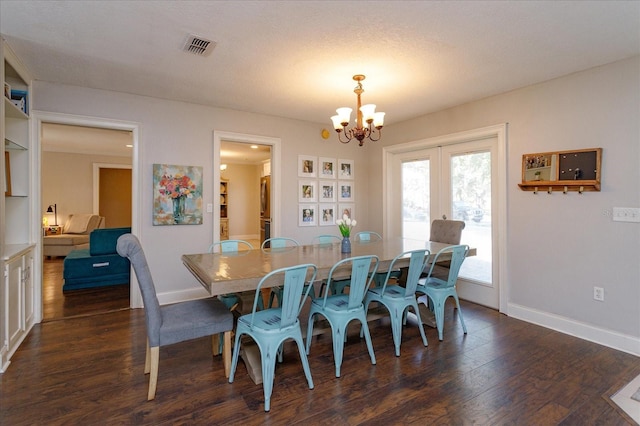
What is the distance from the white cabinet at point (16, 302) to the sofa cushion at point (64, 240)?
4.43m

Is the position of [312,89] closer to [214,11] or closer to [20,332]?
[214,11]

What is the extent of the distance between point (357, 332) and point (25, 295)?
120 inches

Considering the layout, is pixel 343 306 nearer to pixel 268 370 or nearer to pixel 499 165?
pixel 268 370

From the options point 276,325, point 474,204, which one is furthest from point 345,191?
point 276,325

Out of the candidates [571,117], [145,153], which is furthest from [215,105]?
[571,117]

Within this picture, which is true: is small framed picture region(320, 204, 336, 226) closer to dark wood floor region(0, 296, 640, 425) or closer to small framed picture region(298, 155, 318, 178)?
small framed picture region(298, 155, 318, 178)

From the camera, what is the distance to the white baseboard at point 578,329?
2.72 m

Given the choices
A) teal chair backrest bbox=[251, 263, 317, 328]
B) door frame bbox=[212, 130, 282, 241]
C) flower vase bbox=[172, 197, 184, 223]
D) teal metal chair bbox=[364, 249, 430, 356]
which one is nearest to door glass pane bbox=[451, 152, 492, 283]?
teal metal chair bbox=[364, 249, 430, 356]

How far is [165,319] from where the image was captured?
216 centimetres

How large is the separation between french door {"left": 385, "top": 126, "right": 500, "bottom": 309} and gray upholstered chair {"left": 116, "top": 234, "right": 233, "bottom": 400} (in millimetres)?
3101

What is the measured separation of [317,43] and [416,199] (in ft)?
9.81

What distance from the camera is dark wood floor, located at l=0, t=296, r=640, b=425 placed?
1.88 m

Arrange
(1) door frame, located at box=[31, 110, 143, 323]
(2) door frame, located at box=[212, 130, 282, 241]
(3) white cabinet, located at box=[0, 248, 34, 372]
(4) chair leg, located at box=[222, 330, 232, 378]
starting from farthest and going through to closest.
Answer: (2) door frame, located at box=[212, 130, 282, 241] → (1) door frame, located at box=[31, 110, 143, 323] → (3) white cabinet, located at box=[0, 248, 34, 372] → (4) chair leg, located at box=[222, 330, 232, 378]

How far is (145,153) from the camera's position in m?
3.77
